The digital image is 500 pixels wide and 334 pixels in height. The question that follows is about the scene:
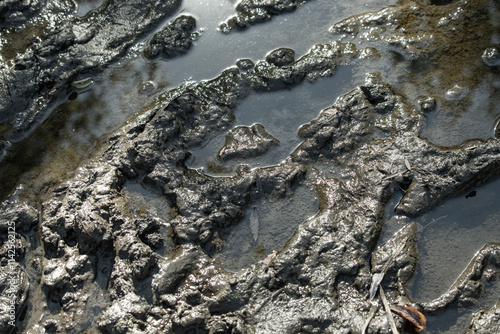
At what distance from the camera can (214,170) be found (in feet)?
9.12

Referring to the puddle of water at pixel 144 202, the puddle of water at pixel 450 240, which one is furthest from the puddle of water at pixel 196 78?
the puddle of water at pixel 450 240

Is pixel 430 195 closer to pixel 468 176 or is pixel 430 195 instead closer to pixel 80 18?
pixel 468 176

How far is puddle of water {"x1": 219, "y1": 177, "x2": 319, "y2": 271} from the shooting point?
2.42 m

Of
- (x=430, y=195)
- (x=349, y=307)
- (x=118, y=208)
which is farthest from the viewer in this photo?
(x=118, y=208)

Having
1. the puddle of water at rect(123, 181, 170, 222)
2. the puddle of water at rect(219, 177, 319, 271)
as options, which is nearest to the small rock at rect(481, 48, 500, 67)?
the puddle of water at rect(219, 177, 319, 271)

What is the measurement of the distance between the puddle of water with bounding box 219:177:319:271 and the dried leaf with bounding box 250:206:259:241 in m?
0.01

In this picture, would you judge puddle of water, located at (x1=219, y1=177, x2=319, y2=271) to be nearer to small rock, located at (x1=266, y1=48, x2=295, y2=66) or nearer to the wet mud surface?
the wet mud surface

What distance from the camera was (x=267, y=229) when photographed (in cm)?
250

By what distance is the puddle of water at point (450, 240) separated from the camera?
7.04 feet

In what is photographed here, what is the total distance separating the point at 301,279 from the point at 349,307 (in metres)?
0.29

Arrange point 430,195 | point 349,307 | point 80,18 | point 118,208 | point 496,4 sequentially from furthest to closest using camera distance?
1. point 80,18
2. point 496,4
3. point 118,208
4. point 430,195
5. point 349,307

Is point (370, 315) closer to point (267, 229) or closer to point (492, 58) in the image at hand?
point (267, 229)

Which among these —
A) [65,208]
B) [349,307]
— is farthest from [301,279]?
[65,208]

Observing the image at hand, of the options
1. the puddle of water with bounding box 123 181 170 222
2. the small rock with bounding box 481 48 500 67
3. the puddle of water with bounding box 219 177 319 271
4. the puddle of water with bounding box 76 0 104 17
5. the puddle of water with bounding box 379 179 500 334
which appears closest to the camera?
the puddle of water with bounding box 379 179 500 334
